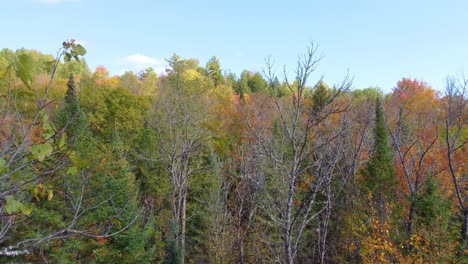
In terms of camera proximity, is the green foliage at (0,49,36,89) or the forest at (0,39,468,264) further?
the forest at (0,39,468,264)

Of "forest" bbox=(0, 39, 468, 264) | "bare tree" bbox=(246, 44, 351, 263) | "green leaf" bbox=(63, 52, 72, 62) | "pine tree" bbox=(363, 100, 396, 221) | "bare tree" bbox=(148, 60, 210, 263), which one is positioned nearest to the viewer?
"green leaf" bbox=(63, 52, 72, 62)

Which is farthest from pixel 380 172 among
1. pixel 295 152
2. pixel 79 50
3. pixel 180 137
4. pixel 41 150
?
pixel 41 150

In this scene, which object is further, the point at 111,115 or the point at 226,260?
the point at 111,115

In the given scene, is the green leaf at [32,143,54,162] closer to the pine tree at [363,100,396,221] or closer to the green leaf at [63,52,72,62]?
the green leaf at [63,52,72,62]

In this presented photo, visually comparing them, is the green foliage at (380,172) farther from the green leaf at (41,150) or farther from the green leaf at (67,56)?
the green leaf at (41,150)

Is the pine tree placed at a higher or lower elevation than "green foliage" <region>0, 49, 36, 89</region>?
lower

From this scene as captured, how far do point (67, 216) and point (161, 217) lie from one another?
786 cm

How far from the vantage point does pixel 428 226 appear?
607 inches

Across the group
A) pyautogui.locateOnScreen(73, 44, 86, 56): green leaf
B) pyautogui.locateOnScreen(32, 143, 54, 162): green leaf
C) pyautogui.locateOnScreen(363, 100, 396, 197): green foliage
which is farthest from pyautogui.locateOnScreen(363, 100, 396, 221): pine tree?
pyautogui.locateOnScreen(32, 143, 54, 162): green leaf

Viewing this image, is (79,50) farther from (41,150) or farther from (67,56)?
(41,150)

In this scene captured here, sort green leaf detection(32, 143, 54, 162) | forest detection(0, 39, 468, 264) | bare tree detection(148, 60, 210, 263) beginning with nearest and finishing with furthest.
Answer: green leaf detection(32, 143, 54, 162), forest detection(0, 39, 468, 264), bare tree detection(148, 60, 210, 263)

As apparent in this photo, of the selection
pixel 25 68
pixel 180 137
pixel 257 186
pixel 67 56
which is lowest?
pixel 257 186

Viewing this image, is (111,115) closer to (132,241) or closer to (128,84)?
(132,241)

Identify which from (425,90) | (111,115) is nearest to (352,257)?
(111,115)
